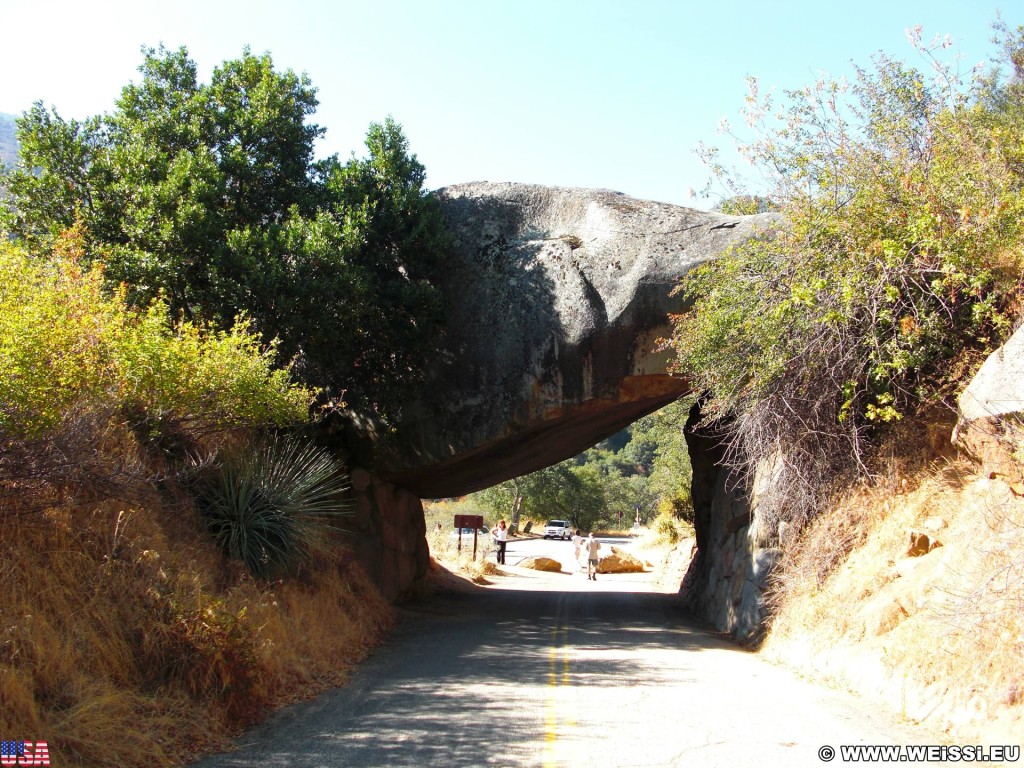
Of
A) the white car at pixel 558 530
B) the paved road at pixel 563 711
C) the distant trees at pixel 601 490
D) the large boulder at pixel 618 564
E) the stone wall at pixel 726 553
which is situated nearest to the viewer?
the paved road at pixel 563 711

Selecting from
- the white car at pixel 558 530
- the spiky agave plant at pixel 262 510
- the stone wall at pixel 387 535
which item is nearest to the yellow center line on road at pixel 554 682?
the spiky agave plant at pixel 262 510

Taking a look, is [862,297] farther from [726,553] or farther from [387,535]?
[387,535]

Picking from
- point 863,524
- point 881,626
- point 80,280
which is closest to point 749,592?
point 863,524

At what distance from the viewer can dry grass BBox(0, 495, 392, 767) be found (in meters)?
6.96

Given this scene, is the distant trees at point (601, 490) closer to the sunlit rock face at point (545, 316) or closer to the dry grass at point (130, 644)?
the sunlit rock face at point (545, 316)

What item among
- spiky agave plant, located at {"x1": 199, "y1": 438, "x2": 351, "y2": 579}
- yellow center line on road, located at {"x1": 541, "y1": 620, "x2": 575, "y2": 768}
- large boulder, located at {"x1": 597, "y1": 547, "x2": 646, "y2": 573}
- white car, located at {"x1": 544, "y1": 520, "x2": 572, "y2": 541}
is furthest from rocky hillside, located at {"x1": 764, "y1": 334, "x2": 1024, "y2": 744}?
white car, located at {"x1": 544, "y1": 520, "x2": 572, "y2": 541}

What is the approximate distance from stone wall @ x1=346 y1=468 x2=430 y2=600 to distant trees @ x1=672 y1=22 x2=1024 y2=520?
25.6ft

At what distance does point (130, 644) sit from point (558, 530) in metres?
50.9

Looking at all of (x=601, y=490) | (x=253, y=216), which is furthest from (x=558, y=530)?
(x=253, y=216)

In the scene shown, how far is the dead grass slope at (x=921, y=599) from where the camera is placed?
780cm

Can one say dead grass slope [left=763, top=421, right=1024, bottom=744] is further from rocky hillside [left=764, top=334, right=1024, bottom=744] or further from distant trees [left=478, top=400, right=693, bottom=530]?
distant trees [left=478, top=400, right=693, bottom=530]

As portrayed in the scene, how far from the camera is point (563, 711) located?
28.8 feet

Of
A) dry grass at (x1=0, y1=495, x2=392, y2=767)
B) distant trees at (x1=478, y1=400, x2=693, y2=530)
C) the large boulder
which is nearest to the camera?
dry grass at (x1=0, y1=495, x2=392, y2=767)

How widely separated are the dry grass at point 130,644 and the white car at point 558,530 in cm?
4738
